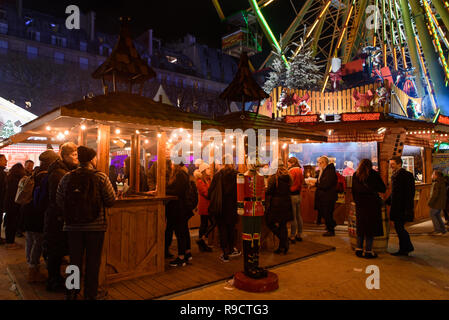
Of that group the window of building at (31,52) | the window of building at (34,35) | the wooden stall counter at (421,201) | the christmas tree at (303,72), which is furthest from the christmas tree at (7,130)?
the window of building at (34,35)

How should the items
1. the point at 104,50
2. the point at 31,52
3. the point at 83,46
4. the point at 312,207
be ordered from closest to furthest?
the point at 312,207 < the point at 31,52 < the point at 83,46 < the point at 104,50

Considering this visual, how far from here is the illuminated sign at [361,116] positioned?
10648 millimetres

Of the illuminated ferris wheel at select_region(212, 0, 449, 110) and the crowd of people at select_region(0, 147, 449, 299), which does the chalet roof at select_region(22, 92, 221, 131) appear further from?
the illuminated ferris wheel at select_region(212, 0, 449, 110)

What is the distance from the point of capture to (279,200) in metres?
6.07

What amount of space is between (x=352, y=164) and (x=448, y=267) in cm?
697

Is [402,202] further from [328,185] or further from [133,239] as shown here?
[133,239]

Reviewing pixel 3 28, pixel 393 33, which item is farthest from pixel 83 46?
pixel 393 33

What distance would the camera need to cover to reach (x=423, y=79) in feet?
47.6

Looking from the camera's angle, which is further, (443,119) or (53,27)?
(53,27)

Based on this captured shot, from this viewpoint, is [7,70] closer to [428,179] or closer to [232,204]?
[232,204]

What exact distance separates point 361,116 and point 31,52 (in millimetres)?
31373

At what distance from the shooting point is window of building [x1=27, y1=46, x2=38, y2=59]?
2968 centimetres

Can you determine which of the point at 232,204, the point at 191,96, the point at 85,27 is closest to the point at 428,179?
the point at 232,204

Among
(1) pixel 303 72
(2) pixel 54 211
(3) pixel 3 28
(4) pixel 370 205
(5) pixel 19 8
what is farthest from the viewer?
(5) pixel 19 8
